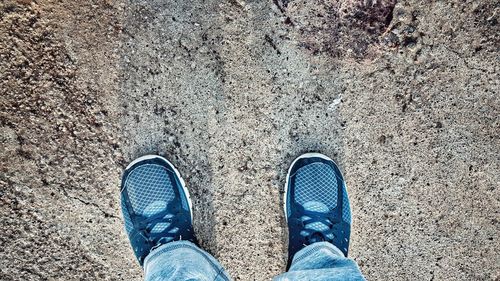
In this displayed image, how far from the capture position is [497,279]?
84.4 inches

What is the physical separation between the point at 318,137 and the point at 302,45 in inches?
15.5

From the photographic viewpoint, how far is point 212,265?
6.40ft

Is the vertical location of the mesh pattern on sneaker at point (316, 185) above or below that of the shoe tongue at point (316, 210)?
above

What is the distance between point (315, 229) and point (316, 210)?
3.2 inches

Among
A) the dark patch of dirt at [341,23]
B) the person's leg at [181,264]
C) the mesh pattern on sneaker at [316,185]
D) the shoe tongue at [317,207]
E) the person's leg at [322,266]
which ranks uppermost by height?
the dark patch of dirt at [341,23]

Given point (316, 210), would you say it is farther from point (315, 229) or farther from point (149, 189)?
point (149, 189)

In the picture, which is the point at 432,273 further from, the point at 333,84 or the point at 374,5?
the point at 374,5

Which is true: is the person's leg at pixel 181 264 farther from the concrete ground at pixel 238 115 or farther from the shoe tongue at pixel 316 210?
the shoe tongue at pixel 316 210

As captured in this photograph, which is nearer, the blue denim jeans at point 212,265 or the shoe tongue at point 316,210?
the blue denim jeans at point 212,265

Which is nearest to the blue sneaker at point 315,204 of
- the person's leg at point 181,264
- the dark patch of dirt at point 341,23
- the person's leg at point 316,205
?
the person's leg at point 316,205

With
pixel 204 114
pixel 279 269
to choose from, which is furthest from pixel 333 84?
pixel 279 269

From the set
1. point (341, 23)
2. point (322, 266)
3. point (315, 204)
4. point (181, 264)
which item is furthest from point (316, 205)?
point (341, 23)

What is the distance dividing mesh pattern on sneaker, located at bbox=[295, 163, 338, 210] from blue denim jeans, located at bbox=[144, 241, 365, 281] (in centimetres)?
19

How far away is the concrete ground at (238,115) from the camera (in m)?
1.98
